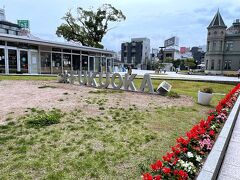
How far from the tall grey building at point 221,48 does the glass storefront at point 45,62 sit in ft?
127

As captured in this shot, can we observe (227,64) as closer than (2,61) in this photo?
No

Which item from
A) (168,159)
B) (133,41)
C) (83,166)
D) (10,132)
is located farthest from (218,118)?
(133,41)

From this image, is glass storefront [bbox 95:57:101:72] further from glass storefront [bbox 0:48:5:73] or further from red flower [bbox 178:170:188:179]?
red flower [bbox 178:170:188:179]

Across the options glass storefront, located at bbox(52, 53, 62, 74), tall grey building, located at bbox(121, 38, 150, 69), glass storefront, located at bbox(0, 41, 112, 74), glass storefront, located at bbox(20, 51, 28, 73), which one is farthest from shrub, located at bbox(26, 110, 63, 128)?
tall grey building, located at bbox(121, 38, 150, 69)

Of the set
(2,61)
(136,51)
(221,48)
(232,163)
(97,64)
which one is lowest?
(232,163)

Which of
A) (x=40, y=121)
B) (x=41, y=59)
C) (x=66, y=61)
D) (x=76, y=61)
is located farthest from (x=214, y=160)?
(x=76, y=61)

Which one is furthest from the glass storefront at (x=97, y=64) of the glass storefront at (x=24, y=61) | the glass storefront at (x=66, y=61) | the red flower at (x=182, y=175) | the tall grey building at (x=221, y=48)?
the tall grey building at (x=221, y=48)

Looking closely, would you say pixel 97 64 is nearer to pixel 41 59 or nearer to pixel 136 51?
pixel 41 59

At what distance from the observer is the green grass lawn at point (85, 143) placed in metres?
3.05

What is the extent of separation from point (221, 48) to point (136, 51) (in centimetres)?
4676

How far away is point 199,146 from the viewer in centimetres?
346

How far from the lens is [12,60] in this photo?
20797 mm

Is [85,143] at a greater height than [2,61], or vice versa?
[2,61]

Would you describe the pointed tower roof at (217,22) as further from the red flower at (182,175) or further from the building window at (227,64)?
the red flower at (182,175)
